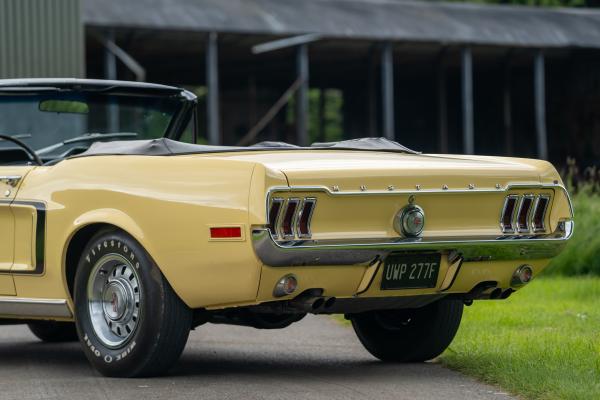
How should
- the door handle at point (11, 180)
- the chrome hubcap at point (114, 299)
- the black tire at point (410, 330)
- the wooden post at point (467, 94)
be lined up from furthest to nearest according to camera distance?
the wooden post at point (467, 94) < the black tire at point (410, 330) < the door handle at point (11, 180) < the chrome hubcap at point (114, 299)

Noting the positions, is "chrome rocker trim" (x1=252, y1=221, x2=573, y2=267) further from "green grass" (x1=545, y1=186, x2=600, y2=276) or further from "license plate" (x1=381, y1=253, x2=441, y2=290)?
"green grass" (x1=545, y1=186, x2=600, y2=276)

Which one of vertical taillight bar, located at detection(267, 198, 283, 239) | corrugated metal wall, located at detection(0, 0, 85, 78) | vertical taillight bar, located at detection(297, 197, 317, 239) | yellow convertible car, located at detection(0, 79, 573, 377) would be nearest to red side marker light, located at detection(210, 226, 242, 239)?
yellow convertible car, located at detection(0, 79, 573, 377)

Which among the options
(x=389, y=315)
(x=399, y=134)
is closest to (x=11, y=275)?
(x=389, y=315)

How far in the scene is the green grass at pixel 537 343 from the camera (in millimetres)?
6477

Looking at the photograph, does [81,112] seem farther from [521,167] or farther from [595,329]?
[595,329]

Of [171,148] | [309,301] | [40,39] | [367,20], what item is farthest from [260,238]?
[367,20]

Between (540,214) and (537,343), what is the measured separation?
4.83 feet

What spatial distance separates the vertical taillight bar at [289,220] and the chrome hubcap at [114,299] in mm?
842

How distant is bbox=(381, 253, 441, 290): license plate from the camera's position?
6477 millimetres

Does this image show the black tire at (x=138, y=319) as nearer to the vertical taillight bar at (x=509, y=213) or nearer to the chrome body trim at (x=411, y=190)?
the chrome body trim at (x=411, y=190)

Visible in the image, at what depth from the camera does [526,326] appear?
31.4ft

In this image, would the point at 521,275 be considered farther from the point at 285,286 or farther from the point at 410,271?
the point at 285,286

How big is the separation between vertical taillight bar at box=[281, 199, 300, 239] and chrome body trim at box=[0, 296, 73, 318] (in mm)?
1501

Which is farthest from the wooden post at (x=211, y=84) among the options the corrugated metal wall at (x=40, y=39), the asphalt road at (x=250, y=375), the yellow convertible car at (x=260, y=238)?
the yellow convertible car at (x=260, y=238)
